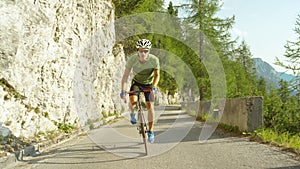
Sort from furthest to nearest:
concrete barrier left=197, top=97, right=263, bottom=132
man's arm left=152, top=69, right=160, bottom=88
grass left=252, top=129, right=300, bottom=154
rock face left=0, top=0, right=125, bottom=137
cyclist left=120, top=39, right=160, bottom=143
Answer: concrete barrier left=197, top=97, right=263, bottom=132 → rock face left=0, top=0, right=125, bottom=137 → grass left=252, top=129, right=300, bottom=154 → man's arm left=152, top=69, right=160, bottom=88 → cyclist left=120, top=39, right=160, bottom=143

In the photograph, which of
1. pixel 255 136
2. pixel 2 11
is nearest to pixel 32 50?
pixel 2 11

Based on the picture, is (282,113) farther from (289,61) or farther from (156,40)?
(156,40)

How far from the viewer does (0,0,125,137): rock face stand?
782cm

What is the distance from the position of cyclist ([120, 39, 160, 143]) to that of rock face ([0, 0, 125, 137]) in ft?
10.1

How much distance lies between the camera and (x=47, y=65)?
418 inches

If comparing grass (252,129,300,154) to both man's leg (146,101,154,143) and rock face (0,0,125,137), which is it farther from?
rock face (0,0,125,137)

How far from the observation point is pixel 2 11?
7664 mm

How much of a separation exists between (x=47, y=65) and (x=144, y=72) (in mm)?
5151

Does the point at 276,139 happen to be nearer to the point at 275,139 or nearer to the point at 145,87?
the point at 275,139

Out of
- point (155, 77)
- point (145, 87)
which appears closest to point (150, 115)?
point (145, 87)

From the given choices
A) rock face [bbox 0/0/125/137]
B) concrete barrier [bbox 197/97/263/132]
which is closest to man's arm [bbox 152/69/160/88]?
rock face [bbox 0/0/125/137]

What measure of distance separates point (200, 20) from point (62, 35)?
11935mm

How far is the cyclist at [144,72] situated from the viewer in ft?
21.1

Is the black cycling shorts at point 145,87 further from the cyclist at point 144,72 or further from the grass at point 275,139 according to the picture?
the grass at point 275,139
